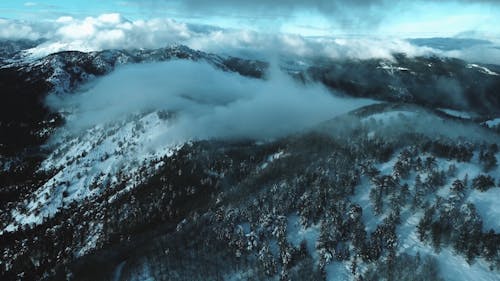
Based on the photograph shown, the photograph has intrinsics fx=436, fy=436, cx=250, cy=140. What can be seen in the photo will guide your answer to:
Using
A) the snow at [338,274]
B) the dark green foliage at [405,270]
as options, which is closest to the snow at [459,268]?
the dark green foliage at [405,270]

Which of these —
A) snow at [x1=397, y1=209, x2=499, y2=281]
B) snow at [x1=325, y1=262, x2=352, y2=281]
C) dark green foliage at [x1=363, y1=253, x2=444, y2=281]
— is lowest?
snow at [x1=325, y1=262, x2=352, y2=281]

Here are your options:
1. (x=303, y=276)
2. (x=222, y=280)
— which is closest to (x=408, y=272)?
(x=303, y=276)

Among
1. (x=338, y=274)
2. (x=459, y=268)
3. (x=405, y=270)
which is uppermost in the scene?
(x=459, y=268)

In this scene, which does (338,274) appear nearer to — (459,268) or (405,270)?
(405,270)

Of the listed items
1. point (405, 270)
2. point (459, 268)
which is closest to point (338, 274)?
point (405, 270)

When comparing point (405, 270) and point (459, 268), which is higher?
point (459, 268)

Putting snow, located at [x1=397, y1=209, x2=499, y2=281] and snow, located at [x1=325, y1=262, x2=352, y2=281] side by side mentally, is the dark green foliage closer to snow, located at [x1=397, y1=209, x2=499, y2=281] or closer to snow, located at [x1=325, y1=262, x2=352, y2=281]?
snow, located at [x1=397, y1=209, x2=499, y2=281]

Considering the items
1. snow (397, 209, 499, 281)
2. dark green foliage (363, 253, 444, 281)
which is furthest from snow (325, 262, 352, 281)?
snow (397, 209, 499, 281)

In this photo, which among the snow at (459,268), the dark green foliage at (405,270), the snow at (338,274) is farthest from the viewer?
the snow at (338,274)

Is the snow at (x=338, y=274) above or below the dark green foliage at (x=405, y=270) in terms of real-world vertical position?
below

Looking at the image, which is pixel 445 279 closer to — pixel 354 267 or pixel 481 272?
pixel 481 272

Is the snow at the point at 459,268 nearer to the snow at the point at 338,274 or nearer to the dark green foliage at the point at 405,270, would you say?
the dark green foliage at the point at 405,270
